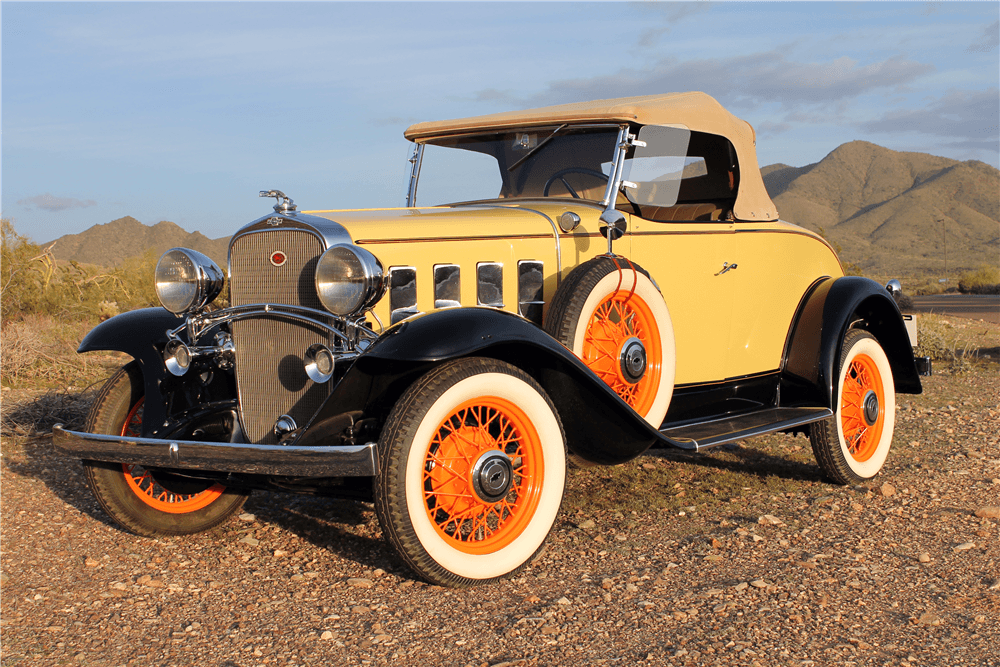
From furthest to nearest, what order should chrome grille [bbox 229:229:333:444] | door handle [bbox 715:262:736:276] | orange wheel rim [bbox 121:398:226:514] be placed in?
door handle [bbox 715:262:736:276]
orange wheel rim [bbox 121:398:226:514]
chrome grille [bbox 229:229:333:444]

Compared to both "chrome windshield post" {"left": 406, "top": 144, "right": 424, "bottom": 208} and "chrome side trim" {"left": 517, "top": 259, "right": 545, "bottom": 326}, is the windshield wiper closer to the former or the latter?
"chrome windshield post" {"left": 406, "top": 144, "right": 424, "bottom": 208}

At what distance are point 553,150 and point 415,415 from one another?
2261 millimetres

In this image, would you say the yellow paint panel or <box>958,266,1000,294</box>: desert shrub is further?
<box>958,266,1000,294</box>: desert shrub

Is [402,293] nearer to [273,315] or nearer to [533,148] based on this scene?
[273,315]

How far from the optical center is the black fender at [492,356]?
3.12 m

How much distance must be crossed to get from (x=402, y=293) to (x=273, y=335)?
0.61 m

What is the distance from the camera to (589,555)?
12.1ft

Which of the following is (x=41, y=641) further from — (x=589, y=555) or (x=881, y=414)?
(x=881, y=414)

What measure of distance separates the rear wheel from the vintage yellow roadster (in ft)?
0.04

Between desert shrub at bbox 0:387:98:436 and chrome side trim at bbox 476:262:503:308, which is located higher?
chrome side trim at bbox 476:262:503:308

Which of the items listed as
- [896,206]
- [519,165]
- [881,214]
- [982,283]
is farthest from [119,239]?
[896,206]

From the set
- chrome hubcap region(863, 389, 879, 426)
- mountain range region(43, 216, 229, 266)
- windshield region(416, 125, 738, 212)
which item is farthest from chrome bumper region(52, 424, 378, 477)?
mountain range region(43, 216, 229, 266)

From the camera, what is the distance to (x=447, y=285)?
12.6ft

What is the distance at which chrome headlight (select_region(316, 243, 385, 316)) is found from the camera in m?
3.28
